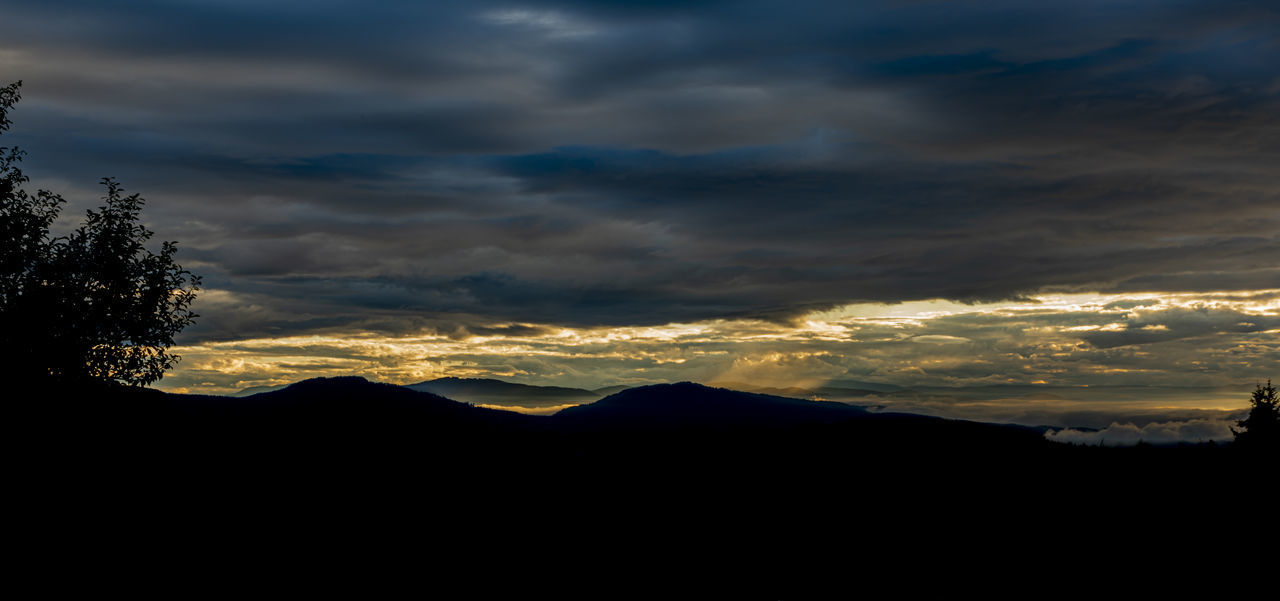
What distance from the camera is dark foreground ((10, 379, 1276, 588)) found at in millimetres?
50000

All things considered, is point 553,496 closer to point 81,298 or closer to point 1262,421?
point 81,298

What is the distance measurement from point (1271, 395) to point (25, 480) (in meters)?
116

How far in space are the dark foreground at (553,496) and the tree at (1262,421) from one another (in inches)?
91.6

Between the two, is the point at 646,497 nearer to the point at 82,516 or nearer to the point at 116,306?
the point at 116,306

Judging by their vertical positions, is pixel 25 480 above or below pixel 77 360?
below

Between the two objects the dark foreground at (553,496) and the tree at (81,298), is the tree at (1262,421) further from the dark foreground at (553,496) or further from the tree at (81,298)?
the tree at (81,298)

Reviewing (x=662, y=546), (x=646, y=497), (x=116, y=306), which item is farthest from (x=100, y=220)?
(x=646, y=497)

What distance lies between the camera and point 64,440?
171 ft

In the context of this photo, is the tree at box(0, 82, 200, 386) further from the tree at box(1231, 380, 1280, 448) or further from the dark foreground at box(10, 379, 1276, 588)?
the tree at box(1231, 380, 1280, 448)

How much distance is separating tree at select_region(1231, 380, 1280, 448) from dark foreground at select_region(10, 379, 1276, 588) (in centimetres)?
233

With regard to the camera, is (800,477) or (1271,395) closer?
(1271,395)

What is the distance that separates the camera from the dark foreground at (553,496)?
5000 centimetres

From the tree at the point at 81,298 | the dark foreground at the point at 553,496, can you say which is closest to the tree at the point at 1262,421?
the dark foreground at the point at 553,496

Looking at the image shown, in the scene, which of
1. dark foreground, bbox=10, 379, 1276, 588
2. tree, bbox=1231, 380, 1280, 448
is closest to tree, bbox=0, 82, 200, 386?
dark foreground, bbox=10, 379, 1276, 588
